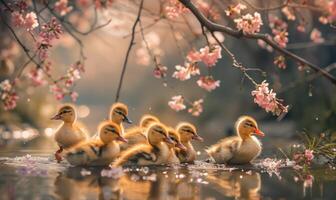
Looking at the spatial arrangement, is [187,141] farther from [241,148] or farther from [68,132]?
[68,132]

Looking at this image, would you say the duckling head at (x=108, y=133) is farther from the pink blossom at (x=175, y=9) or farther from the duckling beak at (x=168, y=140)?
the pink blossom at (x=175, y=9)

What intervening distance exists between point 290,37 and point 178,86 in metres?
4.62

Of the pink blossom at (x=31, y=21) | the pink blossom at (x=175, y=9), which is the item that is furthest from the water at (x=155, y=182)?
the pink blossom at (x=175, y=9)

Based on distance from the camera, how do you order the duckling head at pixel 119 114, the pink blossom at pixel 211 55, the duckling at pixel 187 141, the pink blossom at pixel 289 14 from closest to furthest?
the pink blossom at pixel 211 55, the duckling at pixel 187 141, the duckling head at pixel 119 114, the pink blossom at pixel 289 14

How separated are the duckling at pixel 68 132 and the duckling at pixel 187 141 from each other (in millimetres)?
1411

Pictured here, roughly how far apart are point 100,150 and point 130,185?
1811mm

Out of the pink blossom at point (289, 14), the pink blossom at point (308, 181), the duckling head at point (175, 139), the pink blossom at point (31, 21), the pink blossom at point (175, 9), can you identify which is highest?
the pink blossom at point (289, 14)

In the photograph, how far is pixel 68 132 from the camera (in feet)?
39.0

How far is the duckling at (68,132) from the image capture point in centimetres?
1186

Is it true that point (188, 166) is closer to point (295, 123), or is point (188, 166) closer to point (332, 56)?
point (295, 123)

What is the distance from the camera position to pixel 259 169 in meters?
11.3

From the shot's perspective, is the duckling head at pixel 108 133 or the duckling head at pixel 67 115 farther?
the duckling head at pixel 67 115

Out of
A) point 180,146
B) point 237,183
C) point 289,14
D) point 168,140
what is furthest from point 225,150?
point 289,14

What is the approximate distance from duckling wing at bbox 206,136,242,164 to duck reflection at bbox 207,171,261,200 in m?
1.00
